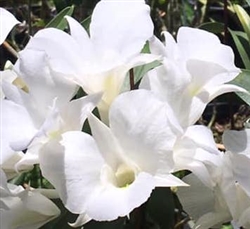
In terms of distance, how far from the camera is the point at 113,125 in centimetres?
62

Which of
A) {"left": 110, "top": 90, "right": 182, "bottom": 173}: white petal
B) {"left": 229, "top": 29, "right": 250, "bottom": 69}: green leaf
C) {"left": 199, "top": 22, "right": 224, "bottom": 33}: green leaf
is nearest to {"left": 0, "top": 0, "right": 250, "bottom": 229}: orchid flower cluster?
{"left": 110, "top": 90, "right": 182, "bottom": 173}: white petal

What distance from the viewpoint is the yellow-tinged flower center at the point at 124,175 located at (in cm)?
63

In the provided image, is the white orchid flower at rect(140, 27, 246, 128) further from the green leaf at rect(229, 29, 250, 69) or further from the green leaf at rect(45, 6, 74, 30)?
the green leaf at rect(229, 29, 250, 69)

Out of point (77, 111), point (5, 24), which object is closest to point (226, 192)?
point (77, 111)

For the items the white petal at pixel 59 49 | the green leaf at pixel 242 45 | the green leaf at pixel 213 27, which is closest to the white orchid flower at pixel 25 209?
the white petal at pixel 59 49

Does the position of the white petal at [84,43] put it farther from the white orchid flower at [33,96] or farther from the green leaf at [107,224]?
the green leaf at [107,224]

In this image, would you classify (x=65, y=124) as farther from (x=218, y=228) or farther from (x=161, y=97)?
(x=218, y=228)

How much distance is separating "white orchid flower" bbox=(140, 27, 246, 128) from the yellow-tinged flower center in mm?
63

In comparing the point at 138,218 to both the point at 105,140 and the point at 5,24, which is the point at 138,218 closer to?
the point at 105,140

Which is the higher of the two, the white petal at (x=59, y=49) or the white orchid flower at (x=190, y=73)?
the white petal at (x=59, y=49)

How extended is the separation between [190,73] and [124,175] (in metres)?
0.11

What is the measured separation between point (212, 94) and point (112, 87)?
0.09 metres

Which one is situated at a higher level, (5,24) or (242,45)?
(5,24)

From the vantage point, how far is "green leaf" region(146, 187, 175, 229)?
2.53 feet
